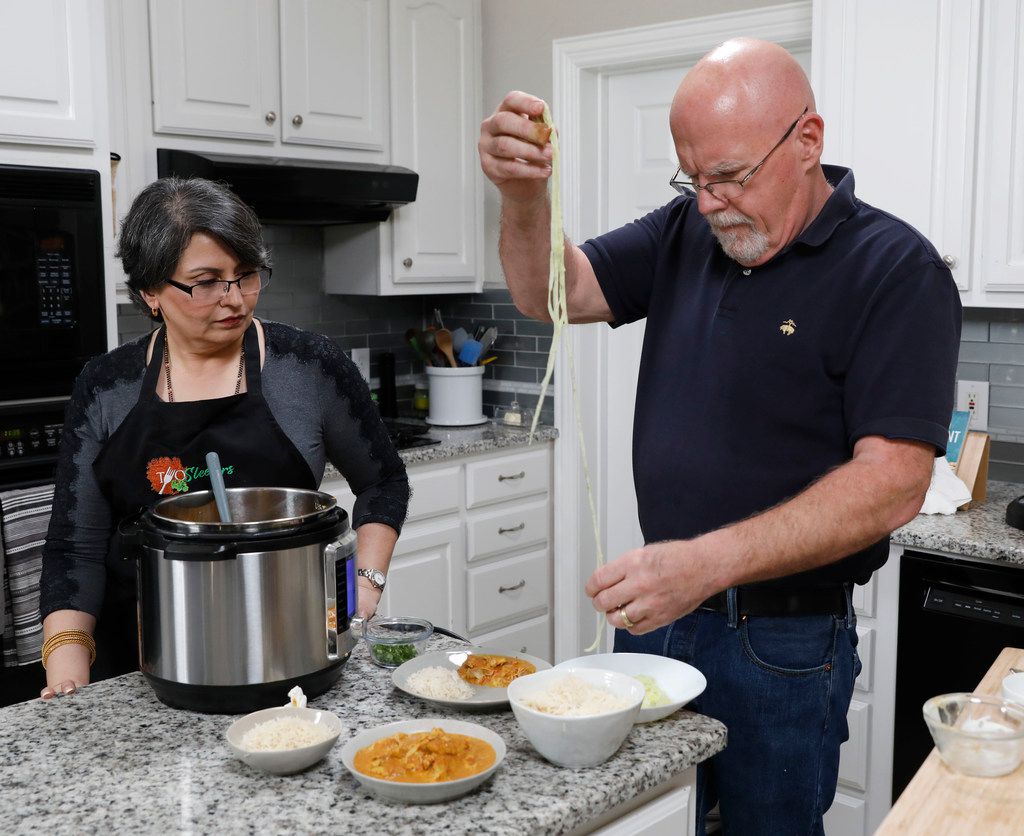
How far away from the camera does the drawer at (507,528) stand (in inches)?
147

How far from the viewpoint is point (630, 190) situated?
390 cm

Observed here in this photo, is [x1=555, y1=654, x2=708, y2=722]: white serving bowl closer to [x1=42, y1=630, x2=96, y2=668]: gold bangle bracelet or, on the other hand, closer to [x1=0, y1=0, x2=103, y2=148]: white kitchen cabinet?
[x1=42, y1=630, x2=96, y2=668]: gold bangle bracelet

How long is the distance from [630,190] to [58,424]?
7.10 feet

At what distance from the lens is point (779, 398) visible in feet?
5.54

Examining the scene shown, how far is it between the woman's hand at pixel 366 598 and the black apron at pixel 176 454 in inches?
7.7

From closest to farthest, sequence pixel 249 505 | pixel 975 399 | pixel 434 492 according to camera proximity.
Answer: pixel 249 505 → pixel 975 399 → pixel 434 492

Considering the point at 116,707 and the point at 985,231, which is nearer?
the point at 116,707

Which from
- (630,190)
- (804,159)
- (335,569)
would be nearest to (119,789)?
(335,569)

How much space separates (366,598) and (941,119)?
1.94 metres

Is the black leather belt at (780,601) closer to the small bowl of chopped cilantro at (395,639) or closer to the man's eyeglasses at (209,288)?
the small bowl of chopped cilantro at (395,639)

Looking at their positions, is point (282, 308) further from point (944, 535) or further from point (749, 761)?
point (749, 761)

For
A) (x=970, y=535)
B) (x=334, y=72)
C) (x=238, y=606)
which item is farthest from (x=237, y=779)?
(x=334, y=72)

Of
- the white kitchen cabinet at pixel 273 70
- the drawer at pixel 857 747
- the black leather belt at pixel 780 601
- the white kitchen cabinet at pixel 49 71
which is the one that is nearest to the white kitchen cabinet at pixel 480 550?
the white kitchen cabinet at pixel 273 70

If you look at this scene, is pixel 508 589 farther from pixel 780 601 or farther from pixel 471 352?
pixel 780 601
